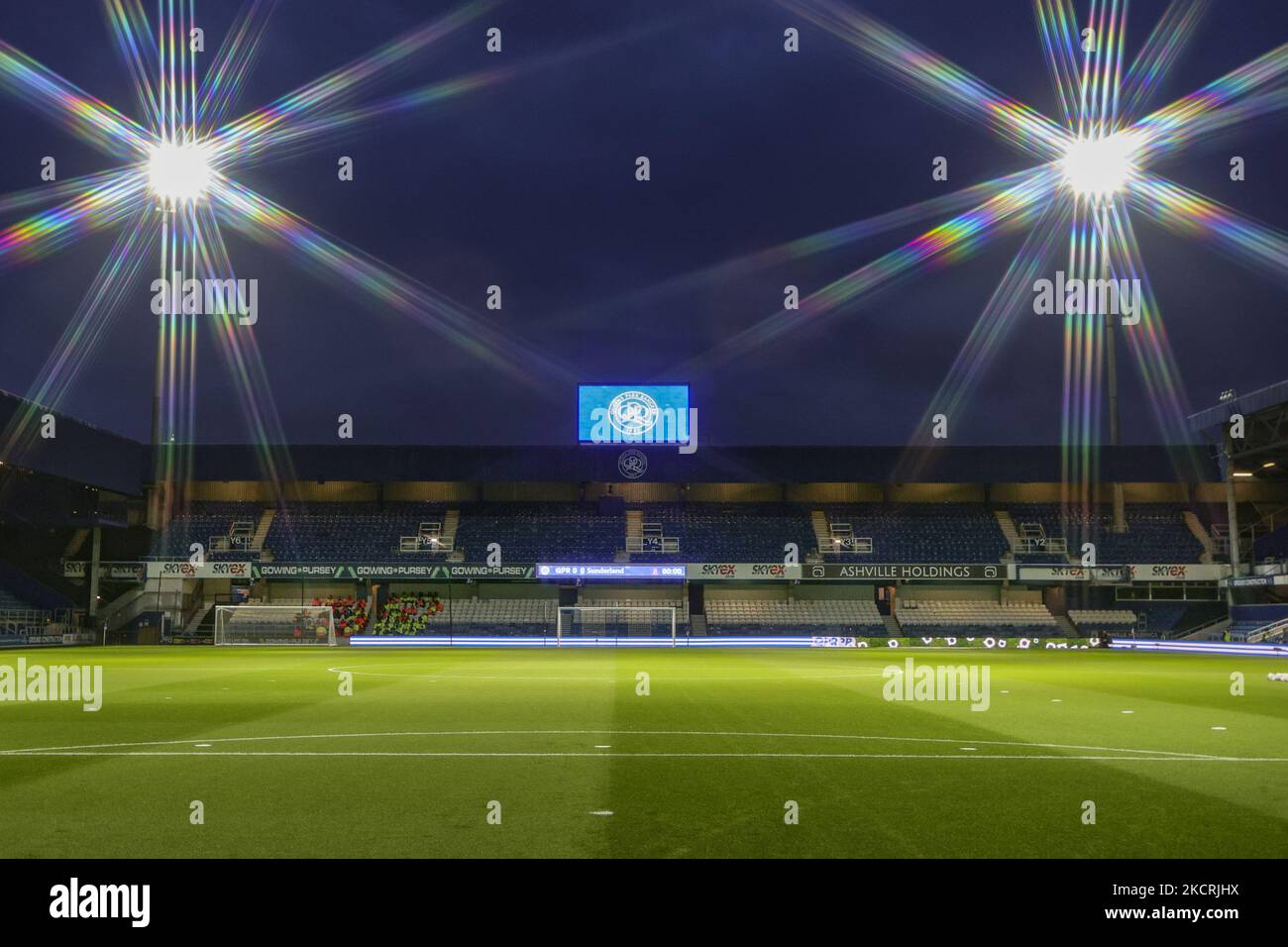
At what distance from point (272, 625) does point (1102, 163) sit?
44.5m

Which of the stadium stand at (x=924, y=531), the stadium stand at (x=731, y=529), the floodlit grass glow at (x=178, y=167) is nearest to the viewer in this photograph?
the floodlit grass glow at (x=178, y=167)

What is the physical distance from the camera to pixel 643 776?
9289 mm

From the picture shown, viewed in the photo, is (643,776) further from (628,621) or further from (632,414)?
(632,414)

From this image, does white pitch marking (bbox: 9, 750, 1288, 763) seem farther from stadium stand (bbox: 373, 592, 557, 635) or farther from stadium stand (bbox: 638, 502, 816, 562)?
stadium stand (bbox: 638, 502, 816, 562)

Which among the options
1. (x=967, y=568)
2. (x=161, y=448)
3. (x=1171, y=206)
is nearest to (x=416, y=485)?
(x=161, y=448)

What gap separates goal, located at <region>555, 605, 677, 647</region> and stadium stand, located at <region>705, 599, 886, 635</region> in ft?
10.8

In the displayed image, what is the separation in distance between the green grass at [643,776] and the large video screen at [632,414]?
4353 centimetres

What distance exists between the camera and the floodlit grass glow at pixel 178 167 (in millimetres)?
43344

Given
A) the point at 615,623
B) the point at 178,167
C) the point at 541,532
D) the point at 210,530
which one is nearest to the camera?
the point at 178,167

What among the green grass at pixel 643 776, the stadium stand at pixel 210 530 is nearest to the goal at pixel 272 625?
the stadium stand at pixel 210 530

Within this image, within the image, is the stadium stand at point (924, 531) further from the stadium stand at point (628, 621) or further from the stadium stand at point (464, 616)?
the stadium stand at point (464, 616)

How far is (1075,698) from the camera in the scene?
59.7 ft

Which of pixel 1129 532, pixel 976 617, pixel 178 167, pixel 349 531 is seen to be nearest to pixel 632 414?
pixel 349 531
